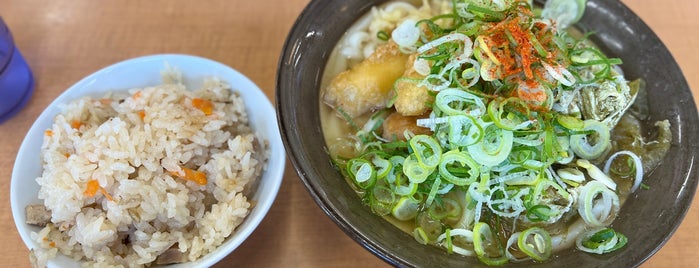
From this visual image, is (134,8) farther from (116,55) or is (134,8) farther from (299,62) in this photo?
(299,62)

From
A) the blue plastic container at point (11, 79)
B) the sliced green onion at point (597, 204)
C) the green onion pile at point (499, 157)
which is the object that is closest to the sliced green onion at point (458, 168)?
the green onion pile at point (499, 157)

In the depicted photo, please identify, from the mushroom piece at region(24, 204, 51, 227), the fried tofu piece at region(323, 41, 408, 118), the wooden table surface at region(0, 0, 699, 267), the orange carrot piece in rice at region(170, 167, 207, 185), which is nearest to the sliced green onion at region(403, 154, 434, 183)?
the fried tofu piece at region(323, 41, 408, 118)

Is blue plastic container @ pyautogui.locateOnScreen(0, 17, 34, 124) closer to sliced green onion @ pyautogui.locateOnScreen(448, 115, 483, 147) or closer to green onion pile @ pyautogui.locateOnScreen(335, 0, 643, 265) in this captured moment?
green onion pile @ pyautogui.locateOnScreen(335, 0, 643, 265)

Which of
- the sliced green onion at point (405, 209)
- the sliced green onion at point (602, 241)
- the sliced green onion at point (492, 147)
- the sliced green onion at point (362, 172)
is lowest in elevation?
the sliced green onion at point (405, 209)

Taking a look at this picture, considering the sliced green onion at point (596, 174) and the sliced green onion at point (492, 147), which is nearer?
the sliced green onion at point (492, 147)

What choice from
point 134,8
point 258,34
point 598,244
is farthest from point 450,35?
point 134,8

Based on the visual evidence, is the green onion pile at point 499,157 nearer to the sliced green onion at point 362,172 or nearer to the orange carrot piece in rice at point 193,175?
the sliced green onion at point 362,172

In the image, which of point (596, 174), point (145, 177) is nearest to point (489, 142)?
point (596, 174)
